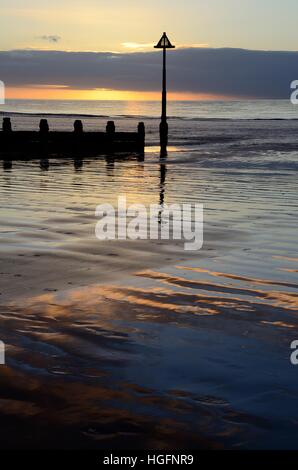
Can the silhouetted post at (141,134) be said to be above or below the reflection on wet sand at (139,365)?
above

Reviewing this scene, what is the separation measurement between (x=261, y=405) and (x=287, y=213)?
8.76 m

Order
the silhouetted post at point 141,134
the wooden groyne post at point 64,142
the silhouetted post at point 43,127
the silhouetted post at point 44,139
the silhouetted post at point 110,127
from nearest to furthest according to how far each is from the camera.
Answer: the wooden groyne post at point 64,142, the silhouetted post at point 43,127, the silhouetted post at point 44,139, the silhouetted post at point 110,127, the silhouetted post at point 141,134

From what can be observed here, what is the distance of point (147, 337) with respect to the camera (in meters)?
5.38

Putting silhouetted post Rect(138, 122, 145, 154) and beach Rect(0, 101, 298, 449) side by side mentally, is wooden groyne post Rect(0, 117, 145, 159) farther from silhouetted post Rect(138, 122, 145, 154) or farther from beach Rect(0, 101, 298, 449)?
beach Rect(0, 101, 298, 449)

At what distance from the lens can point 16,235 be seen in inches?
394

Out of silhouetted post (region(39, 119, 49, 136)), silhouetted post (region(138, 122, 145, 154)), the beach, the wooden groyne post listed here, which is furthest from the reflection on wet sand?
silhouetted post (region(138, 122, 145, 154))

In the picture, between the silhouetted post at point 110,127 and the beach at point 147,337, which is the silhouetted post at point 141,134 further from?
the beach at point 147,337

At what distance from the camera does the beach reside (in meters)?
3.87

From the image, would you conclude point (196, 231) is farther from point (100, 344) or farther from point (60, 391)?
point (60, 391)

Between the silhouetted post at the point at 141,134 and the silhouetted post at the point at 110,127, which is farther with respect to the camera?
the silhouetted post at the point at 141,134

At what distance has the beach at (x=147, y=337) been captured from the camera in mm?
3865

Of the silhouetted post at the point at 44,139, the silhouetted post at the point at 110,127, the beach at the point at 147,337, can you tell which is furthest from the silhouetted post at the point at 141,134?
the beach at the point at 147,337

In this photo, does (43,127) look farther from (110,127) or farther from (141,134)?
(141,134)

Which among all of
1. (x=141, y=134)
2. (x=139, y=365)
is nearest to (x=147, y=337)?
(x=139, y=365)
